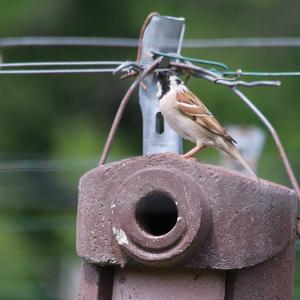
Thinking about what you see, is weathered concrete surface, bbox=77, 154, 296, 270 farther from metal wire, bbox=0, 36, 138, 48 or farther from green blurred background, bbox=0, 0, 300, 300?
green blurred background, bbox=0, 0, 300, 300

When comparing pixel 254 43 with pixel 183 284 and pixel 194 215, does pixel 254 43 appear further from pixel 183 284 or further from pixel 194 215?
pixel 194 215

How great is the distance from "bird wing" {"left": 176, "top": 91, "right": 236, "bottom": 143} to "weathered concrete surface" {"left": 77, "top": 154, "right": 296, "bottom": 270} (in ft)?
2.53

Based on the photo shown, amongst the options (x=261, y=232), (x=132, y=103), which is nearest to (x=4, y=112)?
(x=132, y=103)

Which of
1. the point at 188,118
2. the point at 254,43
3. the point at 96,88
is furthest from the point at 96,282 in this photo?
the point at 96,88

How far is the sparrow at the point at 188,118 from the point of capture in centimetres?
436

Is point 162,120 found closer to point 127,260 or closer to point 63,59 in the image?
point 127,260

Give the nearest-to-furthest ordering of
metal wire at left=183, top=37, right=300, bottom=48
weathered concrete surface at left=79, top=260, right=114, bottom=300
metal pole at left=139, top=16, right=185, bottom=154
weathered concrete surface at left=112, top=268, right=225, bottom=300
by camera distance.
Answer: weathered concrete surface at left=112, top=268, right=225, bottom=300
weathered concrete surface at left=79, top=260, right=114, bottom=300
metal pole at left=139, top=16, right=185, bottom=154
metal wire at left=183, top=37, right=300, bottom=48

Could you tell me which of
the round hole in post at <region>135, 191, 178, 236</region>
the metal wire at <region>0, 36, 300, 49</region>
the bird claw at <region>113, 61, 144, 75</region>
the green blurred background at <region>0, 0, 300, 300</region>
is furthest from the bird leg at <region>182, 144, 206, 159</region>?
the green blurred background at <region>0, 0, 300, 300</region>

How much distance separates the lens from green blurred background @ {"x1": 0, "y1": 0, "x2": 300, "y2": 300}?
41.7ft

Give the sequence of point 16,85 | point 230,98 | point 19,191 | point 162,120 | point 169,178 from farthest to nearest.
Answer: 1. point 16,85
2. point 230,98
3. point 19,191
4. point 162,120
5. point 169,178

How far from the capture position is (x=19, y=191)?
8.93 meters

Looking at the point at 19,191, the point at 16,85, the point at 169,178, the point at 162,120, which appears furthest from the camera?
the point at 16,85

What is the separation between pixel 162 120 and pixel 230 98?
8.48 metres

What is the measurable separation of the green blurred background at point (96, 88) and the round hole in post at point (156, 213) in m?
7.49
